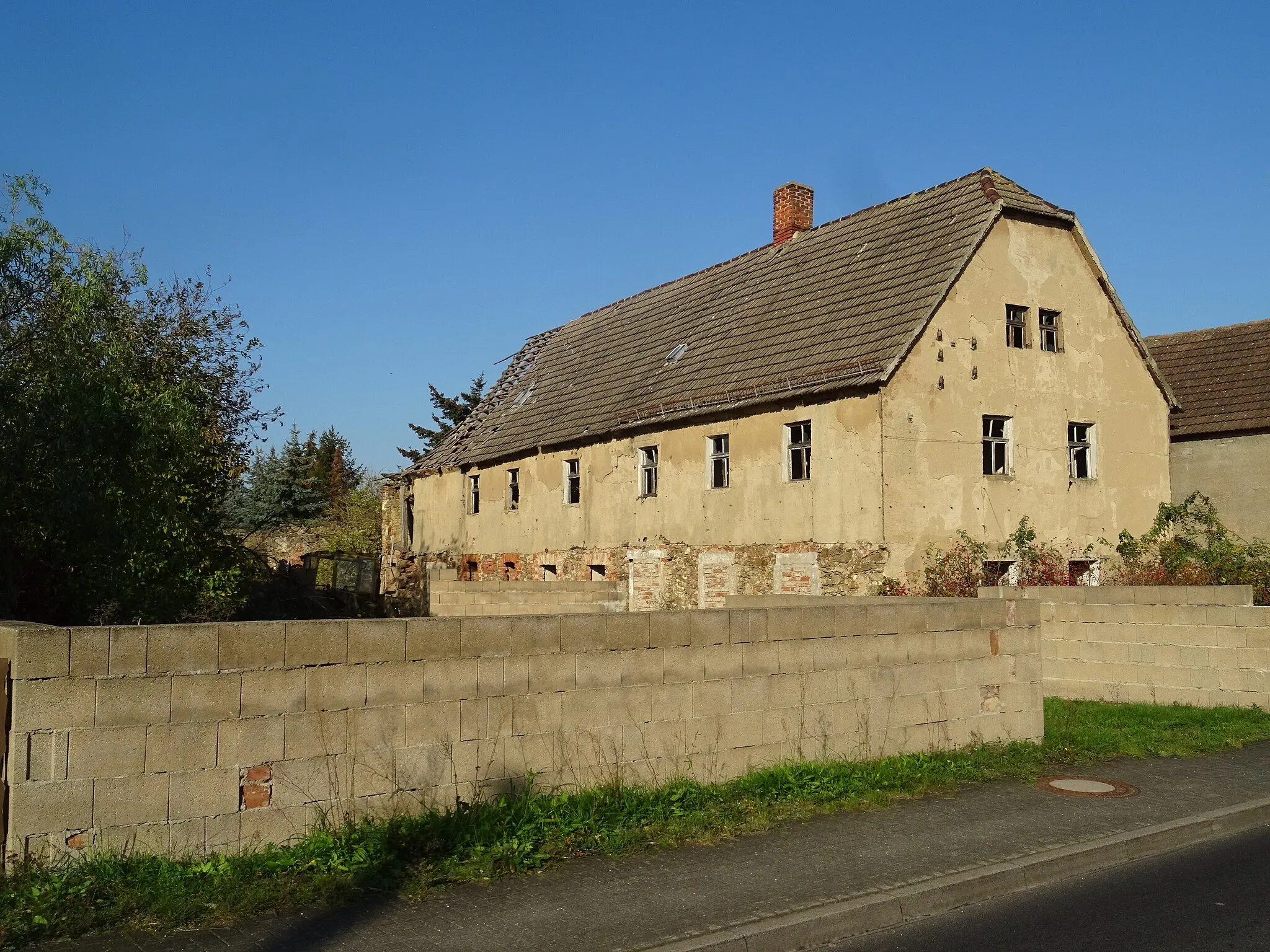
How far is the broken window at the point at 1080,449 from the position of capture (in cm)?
2302

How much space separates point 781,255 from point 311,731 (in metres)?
23.0

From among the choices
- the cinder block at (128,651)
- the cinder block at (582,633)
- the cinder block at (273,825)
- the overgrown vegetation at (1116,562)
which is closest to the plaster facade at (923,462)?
the overgrown vegetation at (1116,562)

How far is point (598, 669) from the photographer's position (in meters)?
8.29

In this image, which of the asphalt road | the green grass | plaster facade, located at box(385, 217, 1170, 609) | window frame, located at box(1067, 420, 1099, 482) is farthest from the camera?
window frame, located at box(1067, 420, 1099, 482)

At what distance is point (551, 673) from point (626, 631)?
2.35 ft

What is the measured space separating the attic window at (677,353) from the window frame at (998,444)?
26.4 feet

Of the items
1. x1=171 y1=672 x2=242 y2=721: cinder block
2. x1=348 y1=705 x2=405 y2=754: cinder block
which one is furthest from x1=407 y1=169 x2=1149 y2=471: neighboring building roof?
x1=171 y1=672 x2=242 y2=721: cinder block

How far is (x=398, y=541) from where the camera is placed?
3731 centimetres

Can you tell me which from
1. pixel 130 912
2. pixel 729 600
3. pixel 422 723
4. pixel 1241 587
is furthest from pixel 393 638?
pixel 1241 587

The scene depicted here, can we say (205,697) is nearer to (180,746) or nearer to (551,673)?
(180,746)

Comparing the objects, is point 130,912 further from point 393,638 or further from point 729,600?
point 729,600

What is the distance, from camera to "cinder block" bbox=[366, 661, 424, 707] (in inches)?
284

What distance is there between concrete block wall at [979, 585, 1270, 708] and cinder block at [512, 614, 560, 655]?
6.74m

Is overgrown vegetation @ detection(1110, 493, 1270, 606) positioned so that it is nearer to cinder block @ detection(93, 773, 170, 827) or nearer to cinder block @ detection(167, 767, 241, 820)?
cinder block @ detection(167, 767, 241, 820)
